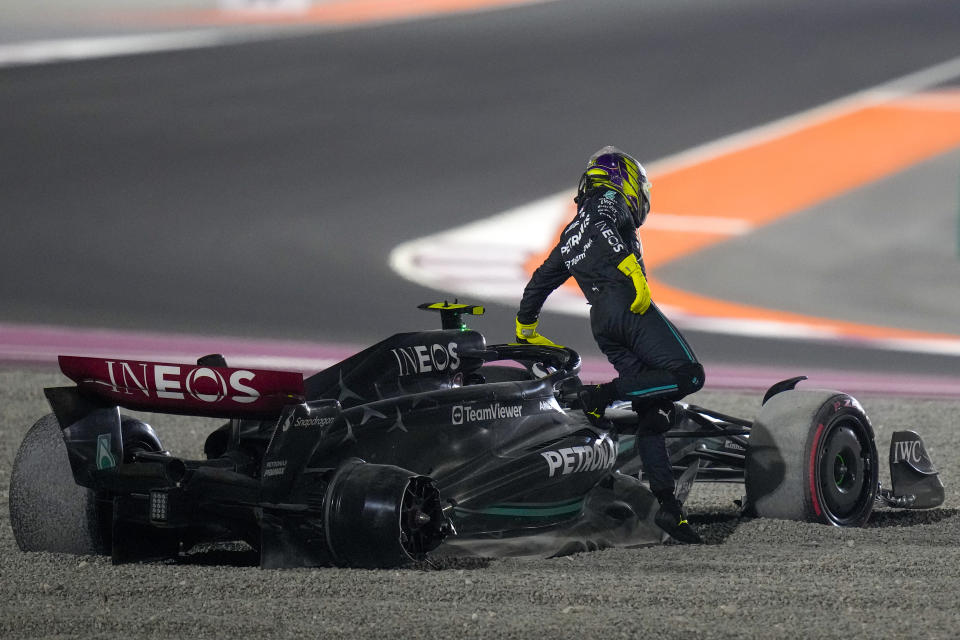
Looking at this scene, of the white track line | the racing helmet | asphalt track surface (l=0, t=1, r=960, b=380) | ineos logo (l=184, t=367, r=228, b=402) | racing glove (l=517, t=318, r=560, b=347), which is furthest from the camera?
the white track line

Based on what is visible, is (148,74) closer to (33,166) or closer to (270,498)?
(33,166)

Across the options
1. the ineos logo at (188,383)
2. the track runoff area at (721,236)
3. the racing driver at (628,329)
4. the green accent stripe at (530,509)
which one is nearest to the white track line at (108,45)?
the track runoff area at (721,236)

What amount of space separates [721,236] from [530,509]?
43.8ft

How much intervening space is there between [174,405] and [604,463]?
1916 millimetres

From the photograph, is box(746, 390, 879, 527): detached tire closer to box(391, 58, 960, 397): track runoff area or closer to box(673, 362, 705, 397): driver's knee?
box(673, 362, 705, 397): driver's knee

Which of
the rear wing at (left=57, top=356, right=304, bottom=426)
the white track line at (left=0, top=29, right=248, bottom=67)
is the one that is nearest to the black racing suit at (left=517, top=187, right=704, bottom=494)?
the rear wing at (left=57, top=356, right=304, bottom=426)

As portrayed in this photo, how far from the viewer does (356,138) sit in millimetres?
22812

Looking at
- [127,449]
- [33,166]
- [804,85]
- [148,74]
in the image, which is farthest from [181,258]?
[127,449]

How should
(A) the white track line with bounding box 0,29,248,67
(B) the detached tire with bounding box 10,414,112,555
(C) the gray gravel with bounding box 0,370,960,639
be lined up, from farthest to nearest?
(A) the white track line with bounding box 0,29,248,67 → (B) the detached tire with bounding box 10,414,112,555 → (C) the gray gravel with bounding box 0,370,960,639

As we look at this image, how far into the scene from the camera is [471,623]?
489cm

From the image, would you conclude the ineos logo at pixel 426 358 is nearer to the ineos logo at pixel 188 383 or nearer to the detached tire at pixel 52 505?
the ineos logo at pixel 188 383

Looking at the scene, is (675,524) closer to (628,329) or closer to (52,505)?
(628,329)

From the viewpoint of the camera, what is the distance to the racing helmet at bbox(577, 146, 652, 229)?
6.81m

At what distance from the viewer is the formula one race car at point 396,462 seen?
18.8ft
